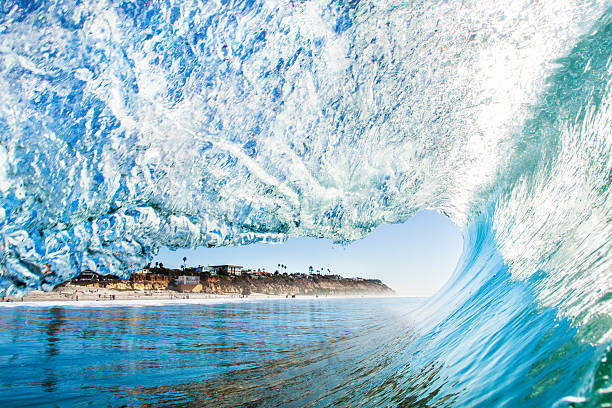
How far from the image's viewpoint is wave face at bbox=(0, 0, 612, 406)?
4.12 m

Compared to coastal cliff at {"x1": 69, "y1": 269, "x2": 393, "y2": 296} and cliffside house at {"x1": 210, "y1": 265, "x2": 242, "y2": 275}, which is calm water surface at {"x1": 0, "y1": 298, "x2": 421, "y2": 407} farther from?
cliffside house at {"x1": 210, "y1": 265, "x2": 242, "y2": 275}

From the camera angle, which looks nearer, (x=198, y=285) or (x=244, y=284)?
(x=198, y=285)

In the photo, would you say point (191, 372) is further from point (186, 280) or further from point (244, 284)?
point (244, 284)

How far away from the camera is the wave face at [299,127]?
4.12 meters

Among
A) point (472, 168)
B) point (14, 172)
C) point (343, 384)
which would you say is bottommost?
point (343, 384)

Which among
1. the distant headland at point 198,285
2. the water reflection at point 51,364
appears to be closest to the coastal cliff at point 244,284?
the distant headland at point 198,285

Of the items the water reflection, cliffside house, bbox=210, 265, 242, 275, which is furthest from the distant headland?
the water reflection

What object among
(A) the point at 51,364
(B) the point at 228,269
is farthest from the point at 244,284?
(A) the point at 51,364

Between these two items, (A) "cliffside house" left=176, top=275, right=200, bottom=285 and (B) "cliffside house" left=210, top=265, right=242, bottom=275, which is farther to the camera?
(B) "cliffside house" left=210, top=265, right=242, bottom=275

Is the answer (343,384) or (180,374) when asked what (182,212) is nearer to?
(180,374)

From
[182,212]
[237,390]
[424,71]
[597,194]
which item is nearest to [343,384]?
[237,390]

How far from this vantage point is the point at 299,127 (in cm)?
591

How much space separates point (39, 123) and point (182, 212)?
2.48 m

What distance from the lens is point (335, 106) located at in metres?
5.79
